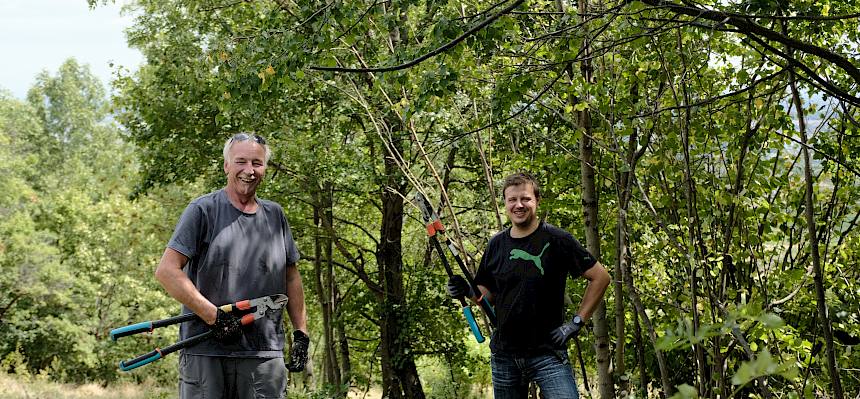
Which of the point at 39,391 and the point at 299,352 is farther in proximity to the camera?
the point at 39,391

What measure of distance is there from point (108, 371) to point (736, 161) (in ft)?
106

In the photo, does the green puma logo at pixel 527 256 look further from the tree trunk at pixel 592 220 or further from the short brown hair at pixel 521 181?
the tree trunk at pixel 592 220

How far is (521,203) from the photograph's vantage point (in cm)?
383

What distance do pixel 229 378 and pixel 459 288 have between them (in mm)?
1299

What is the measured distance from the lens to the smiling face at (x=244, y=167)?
356 cm

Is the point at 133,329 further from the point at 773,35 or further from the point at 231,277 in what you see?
the point at 773,35

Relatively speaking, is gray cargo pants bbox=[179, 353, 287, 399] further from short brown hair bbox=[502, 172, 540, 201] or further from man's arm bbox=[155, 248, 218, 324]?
short brown hair bbox=[502, 172, 540, 201]

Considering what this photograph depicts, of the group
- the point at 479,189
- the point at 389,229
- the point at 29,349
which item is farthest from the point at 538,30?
the point at 29,349

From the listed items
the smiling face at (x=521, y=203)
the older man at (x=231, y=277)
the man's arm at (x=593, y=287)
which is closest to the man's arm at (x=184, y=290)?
the older man at (x=231, y=277)

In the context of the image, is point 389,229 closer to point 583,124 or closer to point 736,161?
point 583,124

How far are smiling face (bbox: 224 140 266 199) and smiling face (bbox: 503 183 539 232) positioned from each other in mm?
1180

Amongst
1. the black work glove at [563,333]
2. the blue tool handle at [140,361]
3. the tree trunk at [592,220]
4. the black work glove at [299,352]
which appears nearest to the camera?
the blue tool handle at [140,361]

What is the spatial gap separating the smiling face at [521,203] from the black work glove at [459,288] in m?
0.50

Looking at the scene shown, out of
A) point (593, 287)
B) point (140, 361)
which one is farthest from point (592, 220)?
point (140, 361)
